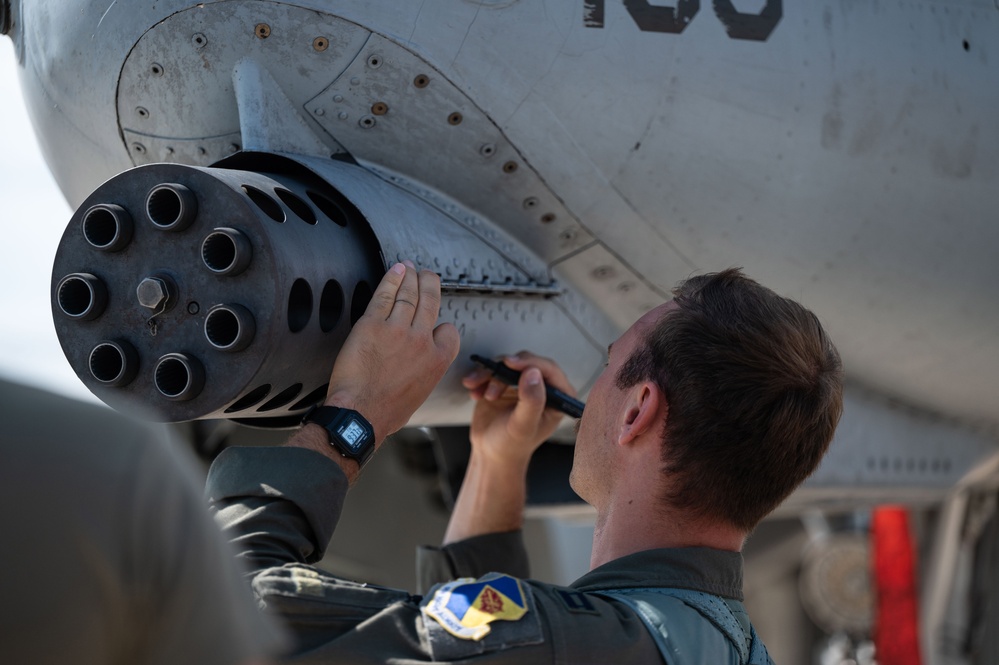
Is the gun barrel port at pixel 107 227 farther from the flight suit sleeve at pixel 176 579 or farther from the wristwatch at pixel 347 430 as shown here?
the flight suit sleeve at pixel 176 579

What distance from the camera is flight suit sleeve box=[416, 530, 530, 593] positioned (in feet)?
7.97

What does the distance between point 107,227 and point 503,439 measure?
100 centimetres

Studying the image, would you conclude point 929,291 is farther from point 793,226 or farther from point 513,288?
point 513,288

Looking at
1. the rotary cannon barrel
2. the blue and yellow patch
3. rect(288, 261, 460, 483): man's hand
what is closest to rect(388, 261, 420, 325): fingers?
rect(288, 261, 460, 483): man's hand

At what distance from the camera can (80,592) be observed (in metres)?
0.83

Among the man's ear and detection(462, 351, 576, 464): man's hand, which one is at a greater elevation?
the man's ear

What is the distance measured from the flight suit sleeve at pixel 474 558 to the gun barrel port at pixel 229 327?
940 millimetres

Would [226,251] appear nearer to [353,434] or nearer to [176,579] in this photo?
[353,434]

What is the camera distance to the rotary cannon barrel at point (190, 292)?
167cm

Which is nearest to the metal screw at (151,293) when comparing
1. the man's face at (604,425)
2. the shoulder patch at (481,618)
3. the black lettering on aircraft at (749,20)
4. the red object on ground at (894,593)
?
the shoulder patch at (481,618)

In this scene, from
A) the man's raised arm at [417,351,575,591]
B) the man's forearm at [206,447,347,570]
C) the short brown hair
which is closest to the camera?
the man's forearm at [206,447,347,570]

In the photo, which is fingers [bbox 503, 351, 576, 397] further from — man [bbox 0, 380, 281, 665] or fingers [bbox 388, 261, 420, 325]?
man [bbox 0, 380, 281, 665]

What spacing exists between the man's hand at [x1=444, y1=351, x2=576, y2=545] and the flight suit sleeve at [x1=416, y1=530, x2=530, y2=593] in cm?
3

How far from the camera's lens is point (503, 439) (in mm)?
2416
